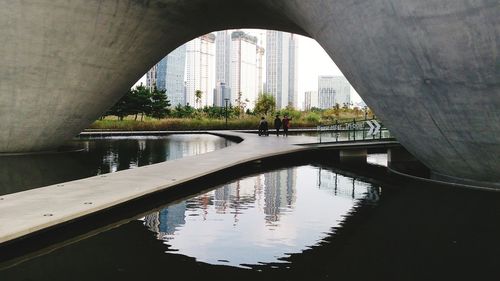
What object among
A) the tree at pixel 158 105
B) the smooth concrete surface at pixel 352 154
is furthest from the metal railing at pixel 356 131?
the tree at pixel 158 105

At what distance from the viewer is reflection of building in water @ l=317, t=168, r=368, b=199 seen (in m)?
9.91

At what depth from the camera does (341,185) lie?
11.1m

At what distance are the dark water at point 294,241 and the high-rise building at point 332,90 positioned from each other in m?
142

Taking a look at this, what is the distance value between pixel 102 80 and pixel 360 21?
10232 mm

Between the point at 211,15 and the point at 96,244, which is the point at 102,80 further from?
the point at 96,244

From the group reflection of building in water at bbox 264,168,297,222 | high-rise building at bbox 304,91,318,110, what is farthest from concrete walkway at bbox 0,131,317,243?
high-rise building at bbox 304,91,318,110

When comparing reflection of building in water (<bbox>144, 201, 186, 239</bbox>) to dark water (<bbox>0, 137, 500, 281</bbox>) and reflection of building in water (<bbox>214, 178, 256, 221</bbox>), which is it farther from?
reflection of building in water (<bbox>214, 178, 256, 221</bbox>)

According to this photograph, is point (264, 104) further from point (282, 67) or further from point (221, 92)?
point (221, 92)

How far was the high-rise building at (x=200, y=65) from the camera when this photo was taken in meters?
146

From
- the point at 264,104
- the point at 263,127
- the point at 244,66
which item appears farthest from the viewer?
the point at 244,66

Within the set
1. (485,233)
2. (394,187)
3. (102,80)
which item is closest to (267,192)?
(394,187)

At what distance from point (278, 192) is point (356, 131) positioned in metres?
8.84

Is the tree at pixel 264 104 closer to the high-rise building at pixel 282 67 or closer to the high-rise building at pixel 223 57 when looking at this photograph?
the high-rise building at pixel 282 67

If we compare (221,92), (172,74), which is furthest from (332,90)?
(172,74)
